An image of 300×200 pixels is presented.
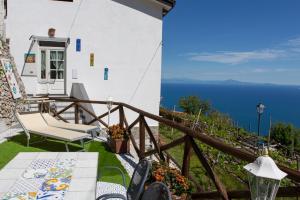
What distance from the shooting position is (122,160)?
7.02m

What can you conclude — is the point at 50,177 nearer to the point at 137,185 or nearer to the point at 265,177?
the point at 137,185

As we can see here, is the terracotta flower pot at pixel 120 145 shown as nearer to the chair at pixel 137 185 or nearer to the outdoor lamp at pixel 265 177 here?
the chair at pixel 137 185

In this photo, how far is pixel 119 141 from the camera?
24.9ft

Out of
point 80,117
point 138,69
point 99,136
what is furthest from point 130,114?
point 99,136

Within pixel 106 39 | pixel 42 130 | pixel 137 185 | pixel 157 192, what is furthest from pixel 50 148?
pixel 106 39

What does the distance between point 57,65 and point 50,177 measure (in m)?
10.8

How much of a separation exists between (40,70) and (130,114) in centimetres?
433

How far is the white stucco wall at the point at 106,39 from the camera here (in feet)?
40.9

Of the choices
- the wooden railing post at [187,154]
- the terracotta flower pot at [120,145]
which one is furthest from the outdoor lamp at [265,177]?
the terracotta flower pot at [120,145]

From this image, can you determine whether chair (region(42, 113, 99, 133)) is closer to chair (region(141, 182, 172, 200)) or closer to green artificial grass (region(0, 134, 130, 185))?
green artificial grass (region(0, 134, 130, 185))

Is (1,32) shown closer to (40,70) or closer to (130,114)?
(40,70)

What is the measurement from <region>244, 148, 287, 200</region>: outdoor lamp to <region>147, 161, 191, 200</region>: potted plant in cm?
169

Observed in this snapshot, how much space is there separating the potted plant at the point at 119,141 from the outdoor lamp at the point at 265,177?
5.48 metres

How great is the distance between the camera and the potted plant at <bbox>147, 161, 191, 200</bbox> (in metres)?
3.93
